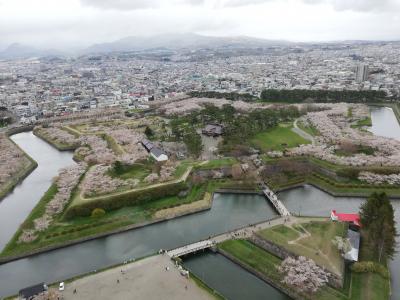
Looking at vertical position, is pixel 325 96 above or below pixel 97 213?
above

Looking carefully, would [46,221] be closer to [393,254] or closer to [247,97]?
[393,254]

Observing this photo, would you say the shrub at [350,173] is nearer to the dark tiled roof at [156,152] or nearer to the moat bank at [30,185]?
the dark tiled roof at [156,152]

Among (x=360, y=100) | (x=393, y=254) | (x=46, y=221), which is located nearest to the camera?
(x=393, y=254)

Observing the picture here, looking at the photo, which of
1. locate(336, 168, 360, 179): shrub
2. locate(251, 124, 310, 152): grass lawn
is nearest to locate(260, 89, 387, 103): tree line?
locate(251, 124, 310, 152): grass lawn

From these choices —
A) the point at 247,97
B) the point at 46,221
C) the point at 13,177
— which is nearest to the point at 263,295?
the point at 46,221

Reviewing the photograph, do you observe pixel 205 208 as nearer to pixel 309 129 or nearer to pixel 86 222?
pixel 86 222

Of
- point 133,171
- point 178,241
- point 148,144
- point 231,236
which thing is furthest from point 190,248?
point 148,144

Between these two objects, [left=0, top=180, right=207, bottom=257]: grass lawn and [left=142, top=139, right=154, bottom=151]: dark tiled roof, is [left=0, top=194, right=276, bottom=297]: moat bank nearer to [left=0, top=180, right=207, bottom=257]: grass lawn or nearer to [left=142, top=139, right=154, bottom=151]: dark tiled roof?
[left=0, top=180, right=207, bottom=257]: grass lawn
